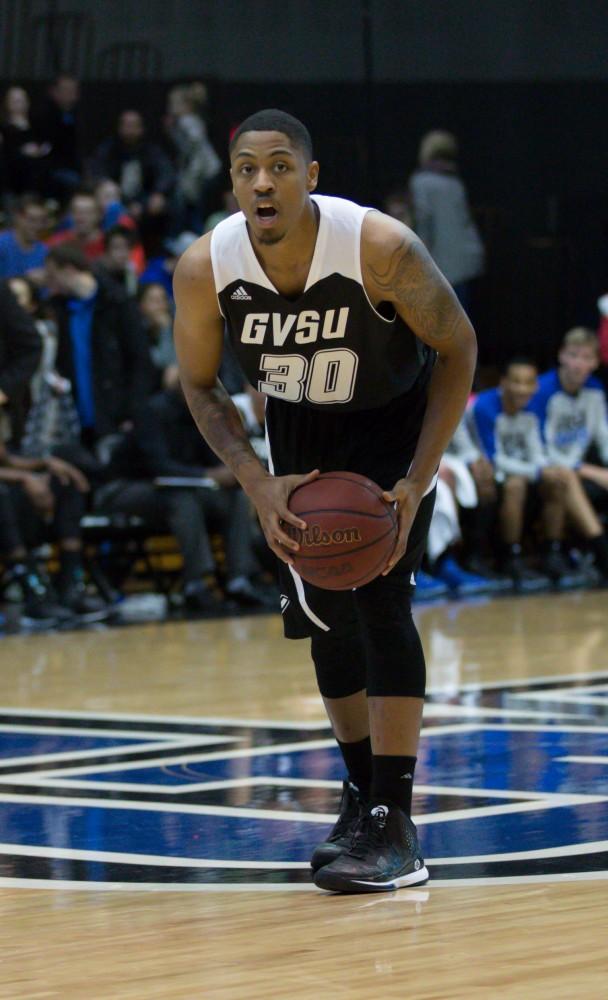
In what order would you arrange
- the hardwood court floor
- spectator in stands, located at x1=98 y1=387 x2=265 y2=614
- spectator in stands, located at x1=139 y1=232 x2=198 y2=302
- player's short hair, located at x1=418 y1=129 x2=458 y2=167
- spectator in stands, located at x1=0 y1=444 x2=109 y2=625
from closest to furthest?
the hardwood court floor < spectator in stands, located at x1=0 y1=444 x2=109 y2=625 < spectator in stands, located at x1=98 y1=387 x2=265 y2=614 < spectator in stands, located at x1=139 y1=232 x2=198 y2=302 < player's short hair, located at x1=418 y1=129 x2=458 y2=167

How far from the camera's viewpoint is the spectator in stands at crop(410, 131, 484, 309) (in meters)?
12.8

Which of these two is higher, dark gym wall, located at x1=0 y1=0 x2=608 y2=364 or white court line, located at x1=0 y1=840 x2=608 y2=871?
dark gym wall, located at x1=0 y1=0 x2=608 y2=364

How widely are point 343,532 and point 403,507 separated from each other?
0.58 feet

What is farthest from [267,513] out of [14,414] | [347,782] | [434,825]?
[14,414]

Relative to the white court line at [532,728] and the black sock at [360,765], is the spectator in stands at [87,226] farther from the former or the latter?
the black sock at [360,765]

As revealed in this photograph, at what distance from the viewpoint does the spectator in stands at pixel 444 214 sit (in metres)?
12.8

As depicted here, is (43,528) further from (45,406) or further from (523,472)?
(523,472)

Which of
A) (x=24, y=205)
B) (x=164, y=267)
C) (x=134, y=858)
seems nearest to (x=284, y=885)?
(x=134, y=858)

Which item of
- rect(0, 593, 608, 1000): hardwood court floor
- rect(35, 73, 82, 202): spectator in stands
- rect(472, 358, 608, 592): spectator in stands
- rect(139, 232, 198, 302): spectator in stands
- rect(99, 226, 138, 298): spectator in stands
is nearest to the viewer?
rect(0, 593, 608, 1000): hardwood court floor

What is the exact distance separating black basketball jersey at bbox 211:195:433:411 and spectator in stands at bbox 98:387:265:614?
19.6 feet

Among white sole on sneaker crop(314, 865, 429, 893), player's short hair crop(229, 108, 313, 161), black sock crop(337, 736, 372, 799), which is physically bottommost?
white sole on sneaker crop(314, 865, 429, 893)

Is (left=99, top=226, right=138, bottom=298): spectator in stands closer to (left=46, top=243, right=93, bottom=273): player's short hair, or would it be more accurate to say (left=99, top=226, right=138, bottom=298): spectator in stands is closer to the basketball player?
(left=46, top=243, right=93, bottom=273): player's short hair

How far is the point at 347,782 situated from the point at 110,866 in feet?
1.81

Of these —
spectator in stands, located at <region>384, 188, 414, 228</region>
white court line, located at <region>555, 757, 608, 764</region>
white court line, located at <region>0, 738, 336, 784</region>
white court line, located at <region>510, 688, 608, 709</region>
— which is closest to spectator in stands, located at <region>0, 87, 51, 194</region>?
spectator in stands, located at <region>384, 188, 414, 228</region>
